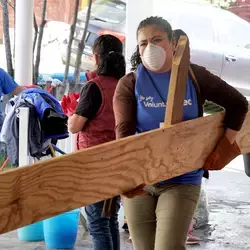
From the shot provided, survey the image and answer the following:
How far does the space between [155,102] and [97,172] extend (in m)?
0.99

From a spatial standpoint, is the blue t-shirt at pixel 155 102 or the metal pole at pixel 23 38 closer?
the blue t-shirt at pixel 155 102

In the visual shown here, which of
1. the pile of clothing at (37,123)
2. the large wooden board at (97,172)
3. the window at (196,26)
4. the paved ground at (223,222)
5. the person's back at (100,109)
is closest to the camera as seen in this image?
the large wooden board at (97,172)

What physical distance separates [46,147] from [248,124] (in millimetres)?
2567

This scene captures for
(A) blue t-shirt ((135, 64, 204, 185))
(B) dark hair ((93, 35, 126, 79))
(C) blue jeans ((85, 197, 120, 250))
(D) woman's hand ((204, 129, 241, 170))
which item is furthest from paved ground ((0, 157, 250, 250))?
(D) woman's hand ((204, 129, 241, 170))

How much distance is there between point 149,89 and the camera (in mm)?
2822

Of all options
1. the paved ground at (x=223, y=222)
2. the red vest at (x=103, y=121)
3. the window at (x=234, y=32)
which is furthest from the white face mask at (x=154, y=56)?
the window at (x=234, y=32)

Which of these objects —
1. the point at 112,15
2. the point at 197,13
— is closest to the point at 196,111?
the point at 112,15

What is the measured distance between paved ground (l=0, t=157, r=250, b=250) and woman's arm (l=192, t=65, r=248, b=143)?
8.91ft

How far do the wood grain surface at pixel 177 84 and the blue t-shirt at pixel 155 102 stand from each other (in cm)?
50

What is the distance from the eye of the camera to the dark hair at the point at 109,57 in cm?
384

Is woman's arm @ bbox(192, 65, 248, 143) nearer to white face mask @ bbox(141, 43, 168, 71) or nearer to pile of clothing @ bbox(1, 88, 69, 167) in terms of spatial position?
white face mask @ bbox(141, 43, 168, 71)

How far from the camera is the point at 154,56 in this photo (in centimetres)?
270

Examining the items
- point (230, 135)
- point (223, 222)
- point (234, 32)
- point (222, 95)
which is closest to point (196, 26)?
point (234, 32)

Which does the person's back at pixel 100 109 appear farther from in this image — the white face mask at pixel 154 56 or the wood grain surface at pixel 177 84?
the wood grain surface at pixel 177 84
